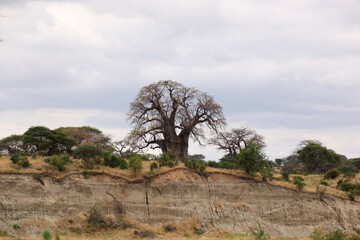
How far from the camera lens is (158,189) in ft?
101

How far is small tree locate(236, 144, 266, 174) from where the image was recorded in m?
34.7

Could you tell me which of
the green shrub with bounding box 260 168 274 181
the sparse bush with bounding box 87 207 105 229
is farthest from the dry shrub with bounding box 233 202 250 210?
the sparse bush with bounding box 87 207 105 229

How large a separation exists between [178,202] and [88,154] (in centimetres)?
781

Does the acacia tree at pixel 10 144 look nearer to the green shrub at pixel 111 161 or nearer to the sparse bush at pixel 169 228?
the green shrub at pixel 111 161

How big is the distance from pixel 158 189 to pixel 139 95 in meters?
10.6

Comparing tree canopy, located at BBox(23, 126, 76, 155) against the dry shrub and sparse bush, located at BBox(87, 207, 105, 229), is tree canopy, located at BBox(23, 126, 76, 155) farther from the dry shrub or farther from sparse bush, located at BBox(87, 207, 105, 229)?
the dry shrub

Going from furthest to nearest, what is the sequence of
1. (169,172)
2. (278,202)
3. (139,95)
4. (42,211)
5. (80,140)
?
(80,140)
(139,95)
(278,202)
(169,172)
(42,211)

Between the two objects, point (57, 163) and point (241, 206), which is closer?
point (57, 163)

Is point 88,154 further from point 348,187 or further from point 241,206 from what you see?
point 348,187

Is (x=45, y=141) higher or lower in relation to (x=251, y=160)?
higher

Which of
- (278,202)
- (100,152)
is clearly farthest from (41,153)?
(278,202)

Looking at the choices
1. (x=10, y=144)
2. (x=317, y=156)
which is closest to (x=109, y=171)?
(x=10, y=144)

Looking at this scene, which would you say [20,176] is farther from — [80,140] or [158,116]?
[80,140]

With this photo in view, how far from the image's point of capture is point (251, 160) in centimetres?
3469
